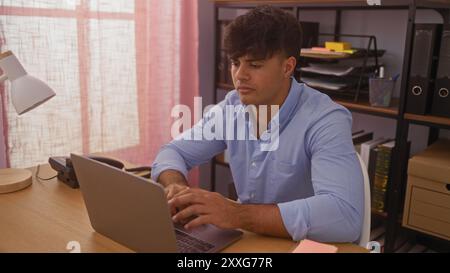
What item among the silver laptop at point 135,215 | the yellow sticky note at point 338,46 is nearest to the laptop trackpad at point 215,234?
the silver laptop at point 135,215

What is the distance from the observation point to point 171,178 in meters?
1.33

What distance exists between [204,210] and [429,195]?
1.13 metres

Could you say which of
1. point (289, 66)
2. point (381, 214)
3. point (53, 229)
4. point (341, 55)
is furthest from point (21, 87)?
point (381, 214)

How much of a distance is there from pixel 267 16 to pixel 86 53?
1066 mm

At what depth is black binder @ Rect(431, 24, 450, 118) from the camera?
1.70 meters

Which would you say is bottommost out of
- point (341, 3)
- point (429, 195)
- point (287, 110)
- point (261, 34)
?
point (429, 195)

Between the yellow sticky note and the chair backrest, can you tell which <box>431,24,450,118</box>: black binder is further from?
the chair backrest

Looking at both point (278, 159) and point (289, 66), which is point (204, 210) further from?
point (289, 66)

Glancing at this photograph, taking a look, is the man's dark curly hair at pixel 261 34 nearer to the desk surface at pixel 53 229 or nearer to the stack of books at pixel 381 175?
the desk surface at pixel 53 229

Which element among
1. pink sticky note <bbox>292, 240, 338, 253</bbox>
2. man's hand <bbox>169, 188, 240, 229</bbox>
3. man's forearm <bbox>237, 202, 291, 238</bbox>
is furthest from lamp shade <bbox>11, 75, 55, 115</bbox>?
pink sticky note <bbox>292, 240, 338, 253</bbox>

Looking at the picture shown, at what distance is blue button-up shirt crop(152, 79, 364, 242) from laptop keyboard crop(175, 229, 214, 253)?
0.20 meters

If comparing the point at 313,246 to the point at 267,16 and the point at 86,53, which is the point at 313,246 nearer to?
the point at 267,16

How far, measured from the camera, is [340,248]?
1022 mm
